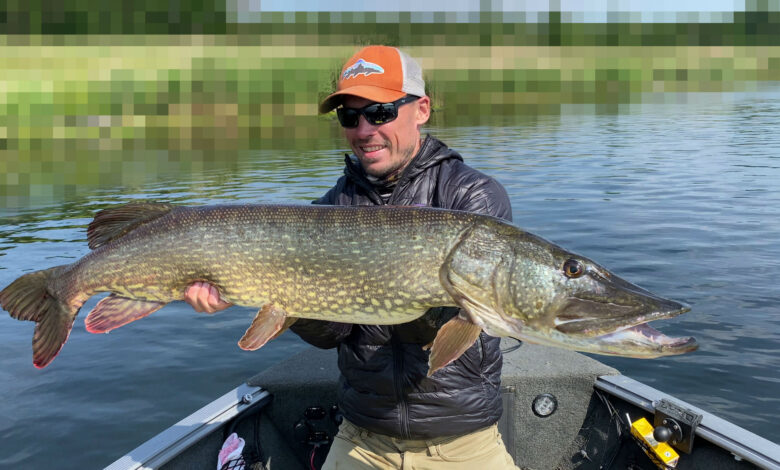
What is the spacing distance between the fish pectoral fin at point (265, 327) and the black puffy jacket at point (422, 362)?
0.13 meters

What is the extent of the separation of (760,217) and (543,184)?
5.16 meters

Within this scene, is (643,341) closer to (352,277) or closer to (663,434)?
(352,277)

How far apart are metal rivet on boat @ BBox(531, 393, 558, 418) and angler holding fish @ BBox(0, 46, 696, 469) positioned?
1083 mm

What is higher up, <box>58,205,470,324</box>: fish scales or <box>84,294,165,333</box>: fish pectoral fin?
<box>58,205,470,324</box>: fish scales

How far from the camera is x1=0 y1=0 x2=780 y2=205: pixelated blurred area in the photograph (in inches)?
1473

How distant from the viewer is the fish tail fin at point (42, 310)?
9.03 ft

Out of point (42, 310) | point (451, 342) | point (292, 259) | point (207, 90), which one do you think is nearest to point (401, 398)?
point (451, 342)

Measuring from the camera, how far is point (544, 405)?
3.61 meters

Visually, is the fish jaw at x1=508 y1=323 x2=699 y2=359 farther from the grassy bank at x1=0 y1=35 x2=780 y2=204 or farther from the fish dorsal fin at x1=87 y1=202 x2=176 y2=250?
the grassy bank at x1=0 y1=35 x2=780 y2=204

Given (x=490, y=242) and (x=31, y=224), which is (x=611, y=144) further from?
(x=490, y=242)

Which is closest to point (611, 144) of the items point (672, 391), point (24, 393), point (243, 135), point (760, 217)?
point (760, 217)

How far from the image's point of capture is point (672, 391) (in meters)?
5.47

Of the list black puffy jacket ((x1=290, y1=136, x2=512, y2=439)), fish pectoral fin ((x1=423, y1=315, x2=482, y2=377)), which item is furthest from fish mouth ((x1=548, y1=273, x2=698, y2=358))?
black puffy jacket ((x1=290, y1=136, x2=512, y2=439))

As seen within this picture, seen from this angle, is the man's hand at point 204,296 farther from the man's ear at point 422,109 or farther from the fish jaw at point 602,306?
the fish jaw at point 602,306
